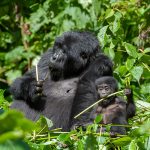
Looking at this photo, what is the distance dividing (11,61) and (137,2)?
312 cm

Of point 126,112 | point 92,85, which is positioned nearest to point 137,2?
point 92,85

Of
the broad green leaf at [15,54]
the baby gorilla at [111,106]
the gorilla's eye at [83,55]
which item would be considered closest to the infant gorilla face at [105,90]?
the baby gorilla at [111,106]

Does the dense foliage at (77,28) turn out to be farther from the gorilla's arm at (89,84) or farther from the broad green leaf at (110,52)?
the gorilla's arm at (89,84)

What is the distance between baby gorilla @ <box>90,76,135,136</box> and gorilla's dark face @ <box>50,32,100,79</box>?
524 mm

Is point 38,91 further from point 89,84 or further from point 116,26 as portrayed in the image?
point 116,26

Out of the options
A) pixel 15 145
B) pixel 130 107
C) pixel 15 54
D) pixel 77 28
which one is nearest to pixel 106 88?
pixel 130 107

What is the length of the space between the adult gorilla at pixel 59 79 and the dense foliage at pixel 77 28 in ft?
0.66

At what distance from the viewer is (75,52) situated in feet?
12.7

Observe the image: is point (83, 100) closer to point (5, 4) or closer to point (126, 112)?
point (126, 112)

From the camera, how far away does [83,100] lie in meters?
3.44


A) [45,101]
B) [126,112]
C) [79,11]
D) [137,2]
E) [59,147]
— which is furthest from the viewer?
[79,11]

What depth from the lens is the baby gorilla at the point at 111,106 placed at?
302 centimetres

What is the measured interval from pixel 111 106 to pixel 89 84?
1.34 feet

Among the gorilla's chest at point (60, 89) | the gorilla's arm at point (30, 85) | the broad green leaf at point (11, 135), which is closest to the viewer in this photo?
the broad green leaf at point (11, 135)
